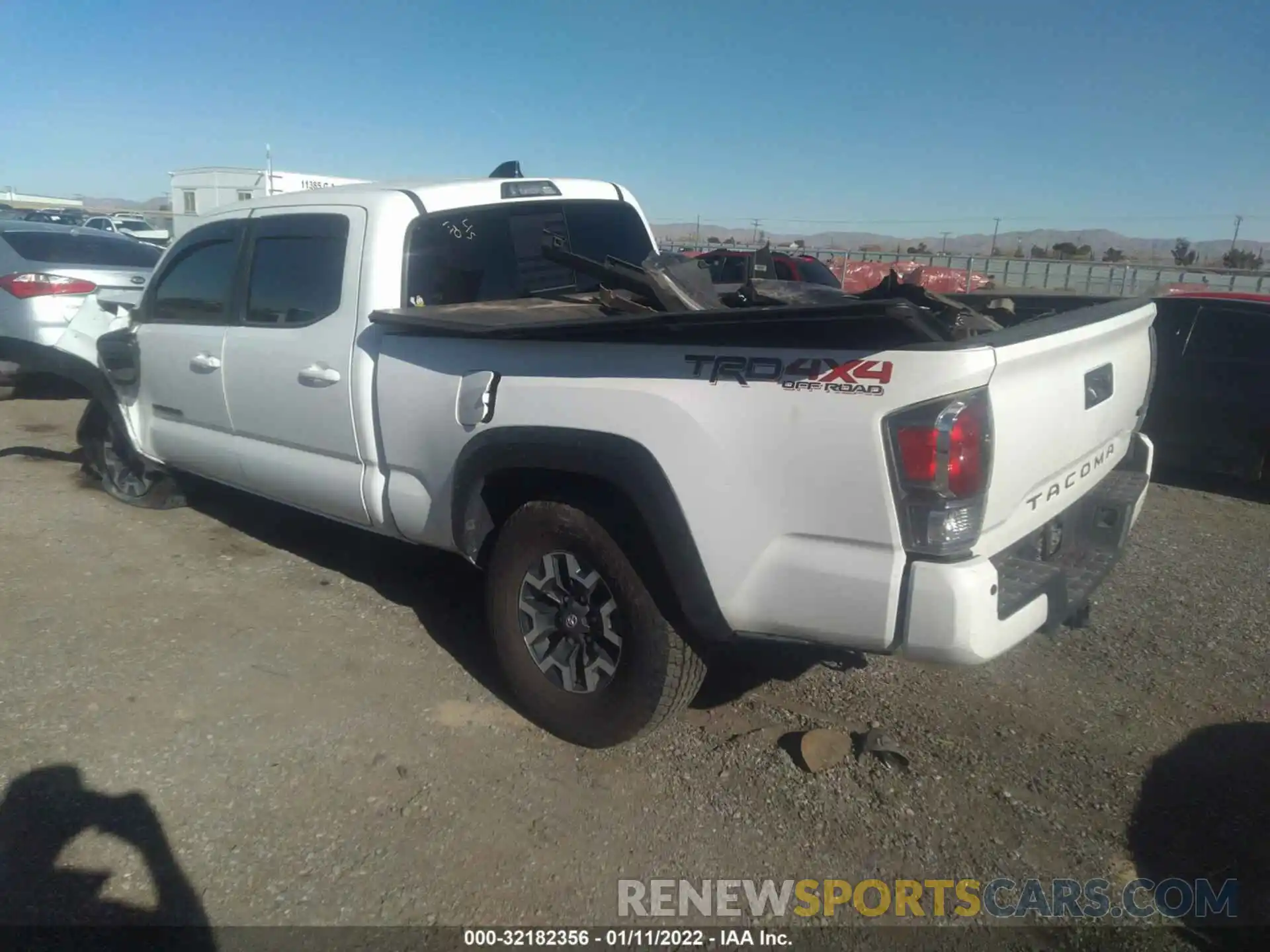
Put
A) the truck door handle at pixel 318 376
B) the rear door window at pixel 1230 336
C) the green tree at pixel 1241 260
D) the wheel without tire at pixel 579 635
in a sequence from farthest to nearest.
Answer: the green tree at pixel 1241 260 < the rear door window at pixel 1230 336 < the truck door handle at pixel 318 376 < the wheel without tire at pixel 579 635

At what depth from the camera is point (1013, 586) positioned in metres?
2.76

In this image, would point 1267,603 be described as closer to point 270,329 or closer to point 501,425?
point 501,425

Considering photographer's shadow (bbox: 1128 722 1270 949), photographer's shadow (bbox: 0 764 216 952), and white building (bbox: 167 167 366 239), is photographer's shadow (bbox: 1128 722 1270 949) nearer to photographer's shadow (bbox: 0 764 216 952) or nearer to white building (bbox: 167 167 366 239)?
photographer's shadow (bbox: 0 764 216 952)

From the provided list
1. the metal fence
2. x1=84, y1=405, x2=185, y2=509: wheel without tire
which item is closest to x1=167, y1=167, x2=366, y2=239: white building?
the metal fence

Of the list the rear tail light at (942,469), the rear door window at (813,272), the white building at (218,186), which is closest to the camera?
the rear tail light at (942,469)

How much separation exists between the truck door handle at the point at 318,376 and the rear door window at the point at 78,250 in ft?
17.1

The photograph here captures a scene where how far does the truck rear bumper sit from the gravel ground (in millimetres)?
702

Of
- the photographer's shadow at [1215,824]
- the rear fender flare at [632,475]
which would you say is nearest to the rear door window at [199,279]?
the rear fender flare at [632,475]

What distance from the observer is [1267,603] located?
16.0 ft

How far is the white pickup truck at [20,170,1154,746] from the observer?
2.54m

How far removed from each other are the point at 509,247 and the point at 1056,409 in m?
2.57

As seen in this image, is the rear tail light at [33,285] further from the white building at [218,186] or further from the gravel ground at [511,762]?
the white building at [218,186]

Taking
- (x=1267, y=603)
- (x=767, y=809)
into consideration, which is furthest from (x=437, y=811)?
(x=1267, y=603)

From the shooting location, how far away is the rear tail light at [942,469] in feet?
8.04
